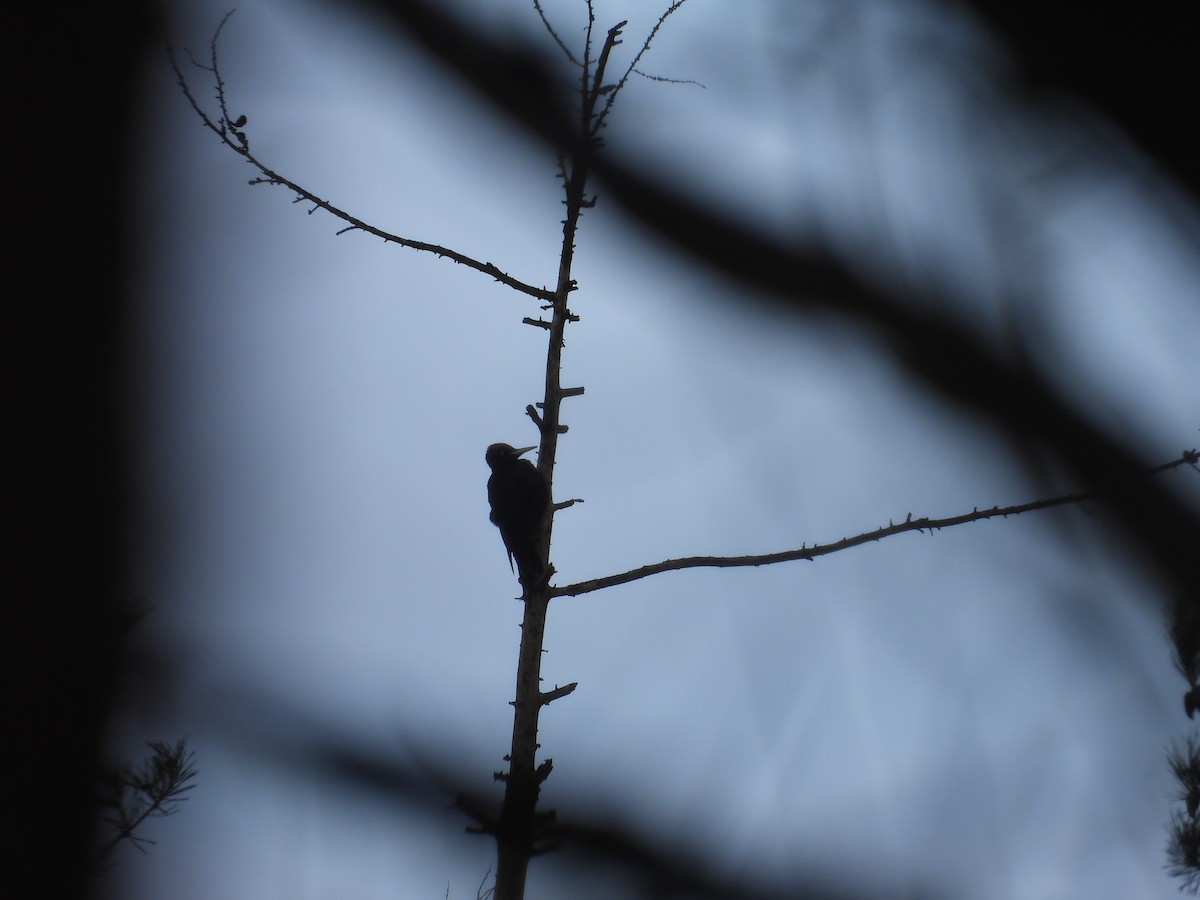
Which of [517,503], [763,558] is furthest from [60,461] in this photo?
[517,503]

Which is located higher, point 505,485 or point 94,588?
point 505,485

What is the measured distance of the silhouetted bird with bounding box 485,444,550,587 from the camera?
525 cm

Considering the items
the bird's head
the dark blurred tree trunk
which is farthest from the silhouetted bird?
the dark blurred tree trunk

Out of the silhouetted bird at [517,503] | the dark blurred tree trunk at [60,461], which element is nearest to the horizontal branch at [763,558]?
the silhouetted bird at [517,503]

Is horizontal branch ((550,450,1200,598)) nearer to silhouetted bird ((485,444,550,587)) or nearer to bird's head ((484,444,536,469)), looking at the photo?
silhouetted bird ((485,444,550,587))

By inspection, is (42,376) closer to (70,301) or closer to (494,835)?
(70,301)

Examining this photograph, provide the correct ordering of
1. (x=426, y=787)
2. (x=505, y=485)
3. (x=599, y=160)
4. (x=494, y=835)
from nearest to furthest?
(x=599, y=160), (x=426, y=787), (x=494, y=835), (x=505, y=485)

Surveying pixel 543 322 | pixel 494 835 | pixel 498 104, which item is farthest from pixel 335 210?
pixel 498 104

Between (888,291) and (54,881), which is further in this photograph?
(888,291)

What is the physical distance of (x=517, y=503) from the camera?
241 inches

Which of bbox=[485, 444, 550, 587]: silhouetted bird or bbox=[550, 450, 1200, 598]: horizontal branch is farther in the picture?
bbox=[485, 444, 550, 587]: silhouetted bird

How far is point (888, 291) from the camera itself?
3.14 ft

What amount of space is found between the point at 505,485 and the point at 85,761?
5.60 meters

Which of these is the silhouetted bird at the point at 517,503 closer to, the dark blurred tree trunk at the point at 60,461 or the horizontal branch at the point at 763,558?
the horizontal branch at the point at 763,558
